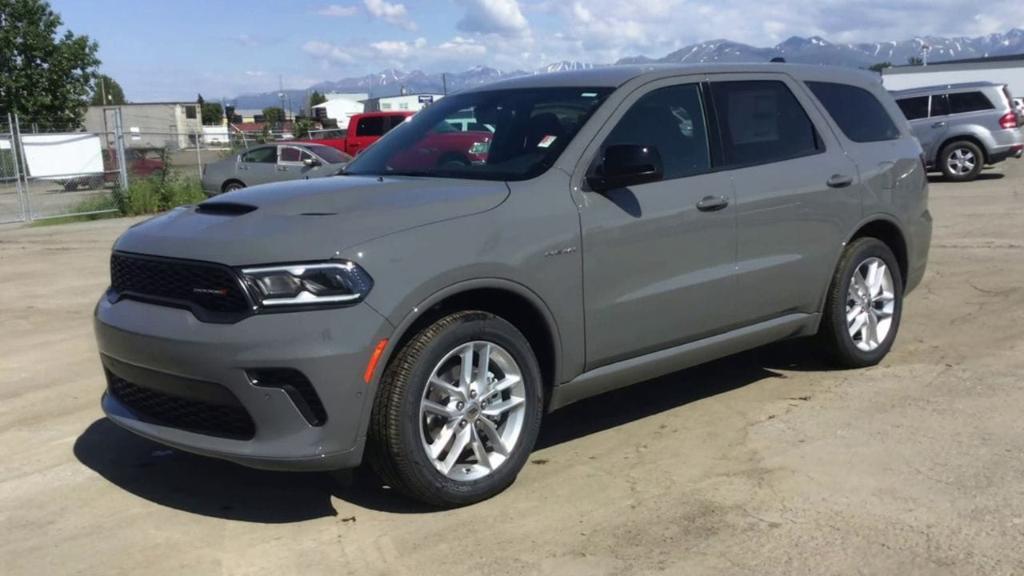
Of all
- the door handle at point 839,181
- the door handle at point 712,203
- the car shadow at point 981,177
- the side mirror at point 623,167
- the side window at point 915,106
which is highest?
the side window at point 915,106

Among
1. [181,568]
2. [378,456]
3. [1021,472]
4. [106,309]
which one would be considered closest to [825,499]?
[1021,472]

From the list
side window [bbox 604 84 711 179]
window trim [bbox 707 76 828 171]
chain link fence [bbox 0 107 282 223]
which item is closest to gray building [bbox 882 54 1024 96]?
chain link fence [bbox 0 107 282 223]

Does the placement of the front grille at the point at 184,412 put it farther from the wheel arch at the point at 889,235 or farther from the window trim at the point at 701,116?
the wheel arch at the point at 889,235

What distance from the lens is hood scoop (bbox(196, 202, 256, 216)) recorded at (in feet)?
14.0

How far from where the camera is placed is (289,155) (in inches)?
868

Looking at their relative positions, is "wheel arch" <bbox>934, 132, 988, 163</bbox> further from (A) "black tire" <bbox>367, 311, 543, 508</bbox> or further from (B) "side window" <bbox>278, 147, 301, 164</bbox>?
(A) "black tire" <bbox>367, 311, 543, 508</bbox>

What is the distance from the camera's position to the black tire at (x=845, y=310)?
5855 mm

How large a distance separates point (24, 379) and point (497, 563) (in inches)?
169

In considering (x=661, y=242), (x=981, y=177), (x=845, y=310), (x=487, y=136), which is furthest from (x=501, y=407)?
(x=981, y=177)

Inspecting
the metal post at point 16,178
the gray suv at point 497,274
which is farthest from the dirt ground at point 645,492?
the metal post at point 16,178

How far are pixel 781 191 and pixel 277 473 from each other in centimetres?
301

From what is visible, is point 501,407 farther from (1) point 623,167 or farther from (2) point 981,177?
(2) point 981,177

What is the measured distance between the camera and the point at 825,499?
Answer: 4.20m

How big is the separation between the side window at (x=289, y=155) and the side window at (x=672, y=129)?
17.7m
